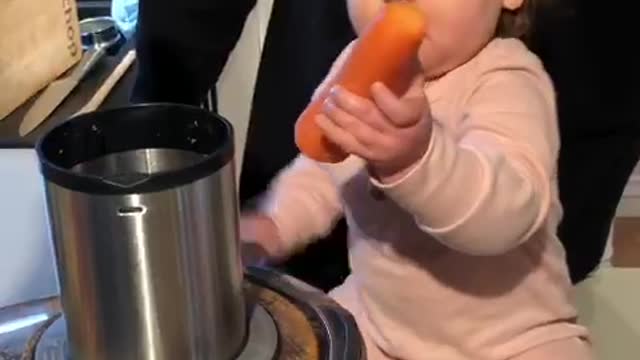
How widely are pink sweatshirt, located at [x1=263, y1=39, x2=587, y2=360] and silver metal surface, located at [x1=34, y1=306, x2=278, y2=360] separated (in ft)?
0.36

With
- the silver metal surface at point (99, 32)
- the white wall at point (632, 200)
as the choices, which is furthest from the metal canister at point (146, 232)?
the white wall at point (632, 200)

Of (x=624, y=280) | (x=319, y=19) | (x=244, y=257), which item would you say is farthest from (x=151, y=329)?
(x=624, y=280)

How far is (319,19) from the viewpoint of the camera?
102 centimetres

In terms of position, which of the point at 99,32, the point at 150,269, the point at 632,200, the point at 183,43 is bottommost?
the point at 632,200

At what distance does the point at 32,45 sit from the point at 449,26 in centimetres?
53

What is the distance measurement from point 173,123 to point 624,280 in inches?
42.0

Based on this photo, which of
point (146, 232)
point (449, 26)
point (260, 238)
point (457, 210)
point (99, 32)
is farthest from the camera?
point (99, 32)

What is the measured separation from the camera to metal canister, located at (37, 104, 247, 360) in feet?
1.88

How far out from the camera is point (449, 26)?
2.57ft

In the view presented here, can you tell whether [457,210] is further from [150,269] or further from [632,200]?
[632,200]

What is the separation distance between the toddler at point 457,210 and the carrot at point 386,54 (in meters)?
0.03

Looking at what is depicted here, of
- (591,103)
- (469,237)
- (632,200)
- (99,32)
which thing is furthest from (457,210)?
(632,200)

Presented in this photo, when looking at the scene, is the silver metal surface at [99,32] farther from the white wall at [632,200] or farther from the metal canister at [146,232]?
the white wall at [632,200]

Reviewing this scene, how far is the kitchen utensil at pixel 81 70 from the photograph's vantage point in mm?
1117
